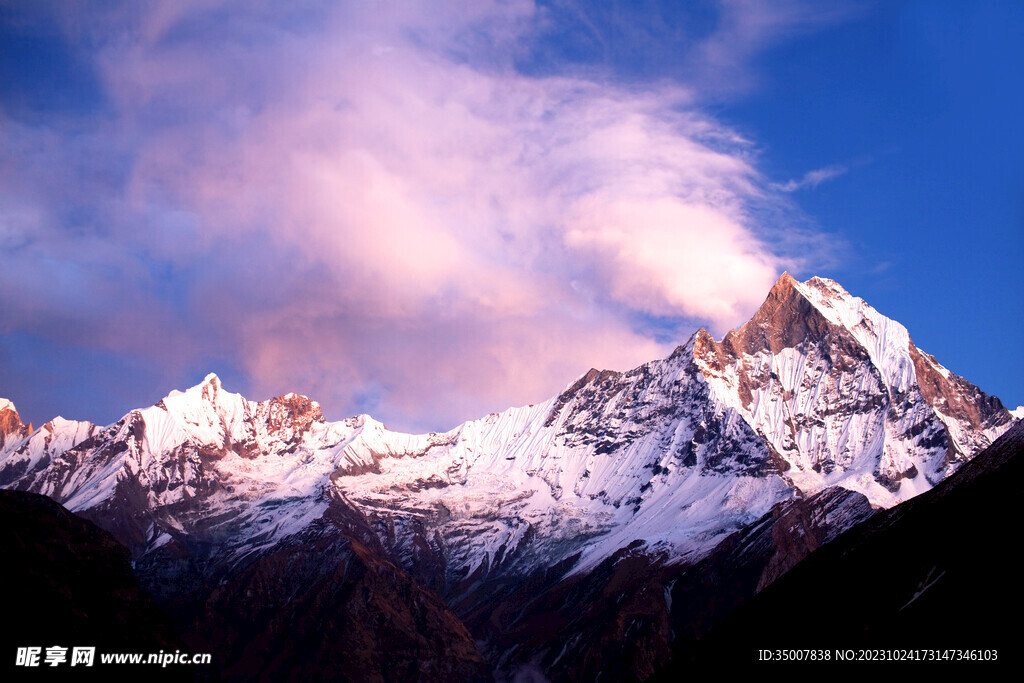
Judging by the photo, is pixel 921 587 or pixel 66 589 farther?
pixel 66 589

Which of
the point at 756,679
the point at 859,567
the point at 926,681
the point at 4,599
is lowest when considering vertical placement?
the point at 926,681

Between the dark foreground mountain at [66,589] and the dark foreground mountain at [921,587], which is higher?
the dark foreground mountain at [66,589]

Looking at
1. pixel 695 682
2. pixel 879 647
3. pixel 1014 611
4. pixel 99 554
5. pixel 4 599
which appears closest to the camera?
pixel 1014 611

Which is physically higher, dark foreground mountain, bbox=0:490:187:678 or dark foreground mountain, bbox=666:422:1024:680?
dark foreground mountain, bbox=0:490:187:678

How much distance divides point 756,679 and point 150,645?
82.2 m

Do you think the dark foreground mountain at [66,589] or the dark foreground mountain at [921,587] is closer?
the dark foreground mountain at [921,587]

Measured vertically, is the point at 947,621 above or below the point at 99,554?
below

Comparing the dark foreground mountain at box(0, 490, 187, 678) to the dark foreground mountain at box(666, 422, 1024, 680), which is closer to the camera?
the dark foreground mountain at box(666, 422, 1024, 680)

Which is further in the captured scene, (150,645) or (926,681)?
(150,645)

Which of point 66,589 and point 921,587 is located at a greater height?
point 66,589

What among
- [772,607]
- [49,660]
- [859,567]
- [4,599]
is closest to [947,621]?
[859,567]

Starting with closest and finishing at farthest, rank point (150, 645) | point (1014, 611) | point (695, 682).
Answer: point (1014, 611), point (695, 682), point (150, 645)

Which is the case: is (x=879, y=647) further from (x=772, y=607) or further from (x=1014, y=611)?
(x=772, y=607)

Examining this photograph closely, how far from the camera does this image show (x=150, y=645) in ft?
473
